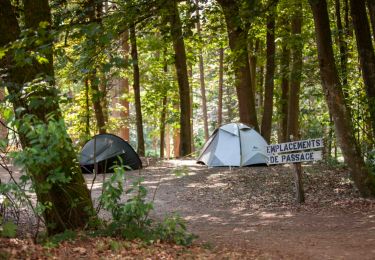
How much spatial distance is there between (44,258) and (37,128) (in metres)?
1.34

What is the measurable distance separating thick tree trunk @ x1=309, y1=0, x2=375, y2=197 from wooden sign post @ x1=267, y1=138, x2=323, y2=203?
0.64 meters

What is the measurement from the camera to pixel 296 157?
945cm

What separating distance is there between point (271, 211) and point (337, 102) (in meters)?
2.55

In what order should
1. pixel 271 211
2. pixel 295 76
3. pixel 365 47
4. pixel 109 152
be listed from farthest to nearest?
pixel 295 76 < pixel 109 152 < pixel 365 47 < pixel 271 211

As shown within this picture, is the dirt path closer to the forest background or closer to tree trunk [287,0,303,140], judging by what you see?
the forest background

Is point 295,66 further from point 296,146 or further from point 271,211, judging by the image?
point 271,211

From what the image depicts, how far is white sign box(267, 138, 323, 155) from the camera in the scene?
922cm

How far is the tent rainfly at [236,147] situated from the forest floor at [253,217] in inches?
20.9

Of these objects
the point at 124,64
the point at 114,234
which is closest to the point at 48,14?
the point at 124,64

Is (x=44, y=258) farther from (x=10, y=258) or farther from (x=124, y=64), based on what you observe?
(x=124, y=64)

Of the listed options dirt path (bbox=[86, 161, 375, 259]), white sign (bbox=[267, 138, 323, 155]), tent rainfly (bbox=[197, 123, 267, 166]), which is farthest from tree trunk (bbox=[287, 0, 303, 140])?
white sign (bbox=[267, 138, 323, 155])

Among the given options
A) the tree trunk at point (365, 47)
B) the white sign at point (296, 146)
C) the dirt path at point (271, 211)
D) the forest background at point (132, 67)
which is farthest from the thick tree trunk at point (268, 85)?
the white sign at point (296, 146)

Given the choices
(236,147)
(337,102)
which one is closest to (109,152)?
(236,147)

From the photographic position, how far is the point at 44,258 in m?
4.92
